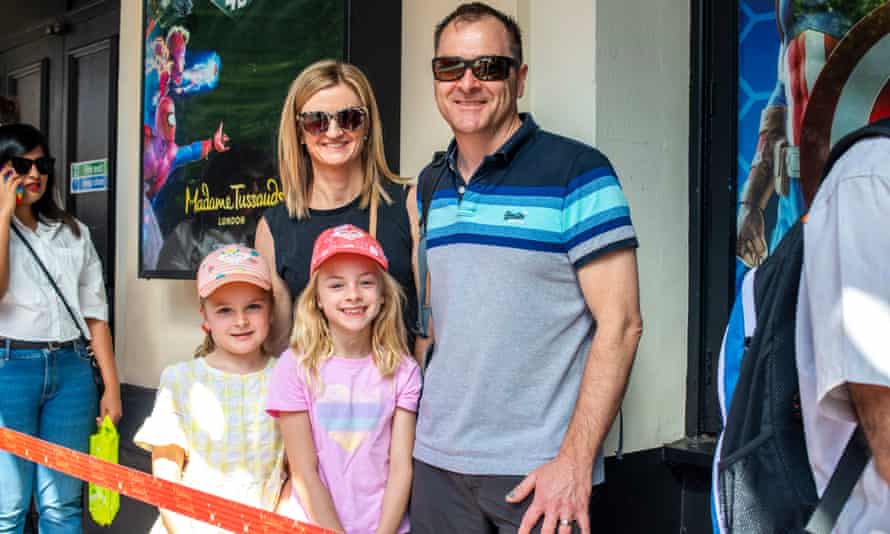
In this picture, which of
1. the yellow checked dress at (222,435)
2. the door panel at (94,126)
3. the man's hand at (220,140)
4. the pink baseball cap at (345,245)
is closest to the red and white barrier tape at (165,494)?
the yellow checked dress at (222,435)

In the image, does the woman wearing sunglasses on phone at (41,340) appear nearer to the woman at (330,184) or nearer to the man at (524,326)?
the woman at (330,184)

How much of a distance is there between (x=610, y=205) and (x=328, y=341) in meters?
0.95

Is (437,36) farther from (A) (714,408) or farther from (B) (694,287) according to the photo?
(A) (714,408)

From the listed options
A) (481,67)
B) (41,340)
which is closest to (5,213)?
(41,340)

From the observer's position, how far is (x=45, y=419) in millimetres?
3762

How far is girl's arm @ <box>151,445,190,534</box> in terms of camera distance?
2.74 m

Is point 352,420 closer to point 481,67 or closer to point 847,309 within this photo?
point 481,67

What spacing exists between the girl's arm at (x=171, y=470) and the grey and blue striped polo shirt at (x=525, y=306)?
3.27 ft

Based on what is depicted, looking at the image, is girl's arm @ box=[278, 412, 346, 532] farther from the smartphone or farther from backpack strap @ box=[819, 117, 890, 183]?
the smartphone

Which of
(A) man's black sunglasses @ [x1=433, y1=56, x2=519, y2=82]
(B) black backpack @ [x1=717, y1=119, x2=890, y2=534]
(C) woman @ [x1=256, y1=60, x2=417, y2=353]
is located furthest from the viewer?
(C) woman @ [x1=256, y1=60, x2=417, y2=353]

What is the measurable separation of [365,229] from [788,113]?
56.6 inches

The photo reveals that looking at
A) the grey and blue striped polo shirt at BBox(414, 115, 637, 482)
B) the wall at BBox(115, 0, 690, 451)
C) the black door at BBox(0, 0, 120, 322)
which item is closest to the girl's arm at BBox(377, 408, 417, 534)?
the grey and blue striped polo shirt at BBox(414, 115, 637, 482)

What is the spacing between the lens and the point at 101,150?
5.88 m

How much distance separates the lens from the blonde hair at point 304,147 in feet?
8.93
